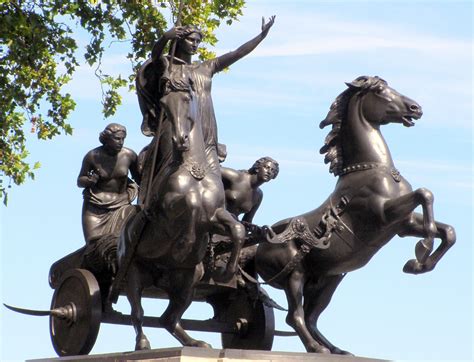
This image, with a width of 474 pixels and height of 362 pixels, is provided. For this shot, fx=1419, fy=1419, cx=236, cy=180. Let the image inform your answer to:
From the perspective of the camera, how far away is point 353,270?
13148mm

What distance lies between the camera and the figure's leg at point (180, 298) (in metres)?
12.7

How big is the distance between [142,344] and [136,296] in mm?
494

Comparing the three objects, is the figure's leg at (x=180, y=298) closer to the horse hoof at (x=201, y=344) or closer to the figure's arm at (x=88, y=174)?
the horse hoof at (x=201, y=344)

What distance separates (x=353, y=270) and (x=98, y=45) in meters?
6.61

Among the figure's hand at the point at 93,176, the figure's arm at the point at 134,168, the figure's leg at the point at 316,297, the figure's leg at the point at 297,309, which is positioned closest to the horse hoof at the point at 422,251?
the figure's leg at the point at 316,297

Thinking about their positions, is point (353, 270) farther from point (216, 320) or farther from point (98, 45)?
point (98, 45)

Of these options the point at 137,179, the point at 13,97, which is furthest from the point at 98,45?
the point at 137,179

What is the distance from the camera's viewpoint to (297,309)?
1295 centimetres

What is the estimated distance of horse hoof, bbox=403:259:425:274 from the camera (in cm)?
1261

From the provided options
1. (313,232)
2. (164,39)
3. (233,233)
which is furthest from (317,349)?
(164,39)

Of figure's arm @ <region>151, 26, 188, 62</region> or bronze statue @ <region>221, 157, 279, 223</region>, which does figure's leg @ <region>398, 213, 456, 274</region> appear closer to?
bronze statue @ <region>221, 157, 279, 223</region>

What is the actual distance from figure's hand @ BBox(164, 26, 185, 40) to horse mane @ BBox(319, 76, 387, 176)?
164 centimetres

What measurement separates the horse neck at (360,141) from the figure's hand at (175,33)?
69.6 inches

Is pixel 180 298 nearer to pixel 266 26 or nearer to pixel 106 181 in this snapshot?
pixel 106 181
